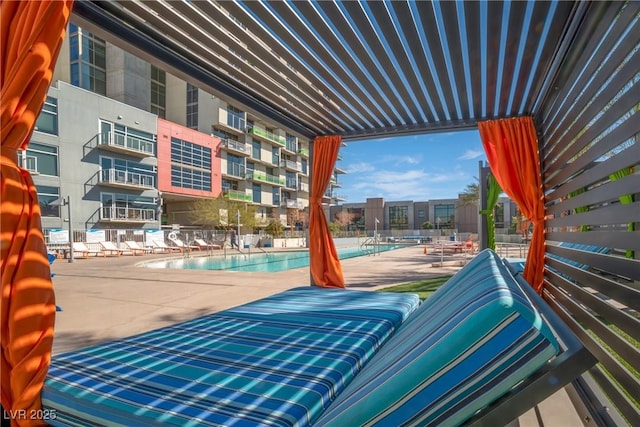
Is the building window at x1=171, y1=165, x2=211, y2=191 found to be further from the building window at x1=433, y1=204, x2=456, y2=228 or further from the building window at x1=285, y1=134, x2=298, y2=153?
the building window at x1=433, y1=204, x2=456, y2=228

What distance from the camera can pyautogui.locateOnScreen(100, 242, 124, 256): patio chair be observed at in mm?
15959

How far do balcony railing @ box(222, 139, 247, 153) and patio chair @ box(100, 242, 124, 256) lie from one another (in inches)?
510

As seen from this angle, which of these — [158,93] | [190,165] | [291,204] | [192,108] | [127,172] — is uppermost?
[158,93]

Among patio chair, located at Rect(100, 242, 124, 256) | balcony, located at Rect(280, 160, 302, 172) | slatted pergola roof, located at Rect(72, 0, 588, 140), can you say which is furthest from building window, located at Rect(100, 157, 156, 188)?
slatted pergola roof, located at Rect(72, 0, 588, 140)

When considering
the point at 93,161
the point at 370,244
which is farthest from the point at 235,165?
the point at 370,244

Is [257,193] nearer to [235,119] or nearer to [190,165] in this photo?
[235,119]

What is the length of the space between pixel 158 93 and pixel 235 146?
7.07 meters

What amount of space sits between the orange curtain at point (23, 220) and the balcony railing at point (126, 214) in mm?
21779

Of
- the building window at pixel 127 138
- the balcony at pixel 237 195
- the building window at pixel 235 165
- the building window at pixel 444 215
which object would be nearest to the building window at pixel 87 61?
the building window at pixel 127 138

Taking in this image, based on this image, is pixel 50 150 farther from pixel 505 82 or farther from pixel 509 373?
pixel 509 373

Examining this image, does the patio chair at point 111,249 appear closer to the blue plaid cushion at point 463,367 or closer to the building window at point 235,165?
the building window at point 235,165

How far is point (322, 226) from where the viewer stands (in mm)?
5176

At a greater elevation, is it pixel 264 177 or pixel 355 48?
pixel 264 177

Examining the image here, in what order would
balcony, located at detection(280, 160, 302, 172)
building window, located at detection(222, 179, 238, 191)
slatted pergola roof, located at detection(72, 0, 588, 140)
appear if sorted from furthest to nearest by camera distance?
balcony, located at detection(280, 160, 302, 172) < building window, located at detection(222, 179, 238, 191) < slatted pergola roof, located at detection(72, 0, 588, 140)
